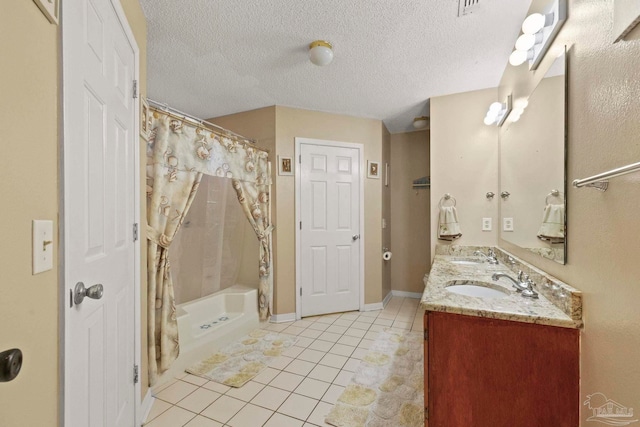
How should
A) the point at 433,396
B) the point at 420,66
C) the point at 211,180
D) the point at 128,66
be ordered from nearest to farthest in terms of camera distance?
the point at 433,396, the point at 128,66, the point at 420,66, the point at 211,180

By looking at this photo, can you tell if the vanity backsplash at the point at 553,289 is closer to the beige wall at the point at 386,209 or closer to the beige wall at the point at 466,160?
the beige wall at the point at 466,160

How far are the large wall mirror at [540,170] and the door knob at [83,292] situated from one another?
72.2 inches

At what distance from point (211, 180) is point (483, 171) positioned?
2683mm

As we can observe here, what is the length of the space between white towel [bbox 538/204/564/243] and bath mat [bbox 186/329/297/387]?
6.69 ft

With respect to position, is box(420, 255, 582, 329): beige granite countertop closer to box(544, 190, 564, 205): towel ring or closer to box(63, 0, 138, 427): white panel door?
box(544, 190, 564, 205): towel ring

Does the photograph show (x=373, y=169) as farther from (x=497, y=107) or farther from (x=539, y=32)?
(x=539, y=32)

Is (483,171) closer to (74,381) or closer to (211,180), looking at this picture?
(211,180)

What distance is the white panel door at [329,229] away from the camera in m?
3.10

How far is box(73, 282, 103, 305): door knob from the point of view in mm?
826

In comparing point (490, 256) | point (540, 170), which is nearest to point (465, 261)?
point (490, 256)

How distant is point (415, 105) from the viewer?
296 centimetres

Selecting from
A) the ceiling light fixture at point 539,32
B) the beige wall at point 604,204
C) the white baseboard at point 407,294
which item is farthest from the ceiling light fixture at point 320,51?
the white baseboard at point 407,294

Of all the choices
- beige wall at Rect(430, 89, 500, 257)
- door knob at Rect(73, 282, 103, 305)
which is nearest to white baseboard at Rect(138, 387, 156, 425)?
door knob at Rect(73, 282, 103, 305)

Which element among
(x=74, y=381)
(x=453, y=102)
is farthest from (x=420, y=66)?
(x=74, y=381)
